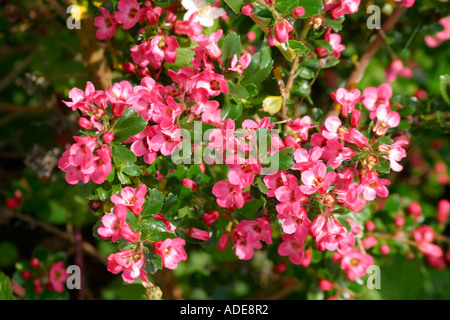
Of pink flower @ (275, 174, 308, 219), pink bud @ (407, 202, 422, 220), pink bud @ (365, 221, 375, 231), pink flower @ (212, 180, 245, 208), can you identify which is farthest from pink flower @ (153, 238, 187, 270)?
pink bud @ (407, 202, 422, 220)

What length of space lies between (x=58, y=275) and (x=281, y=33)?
1.13 m

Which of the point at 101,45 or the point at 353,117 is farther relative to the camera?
the point at 101,45

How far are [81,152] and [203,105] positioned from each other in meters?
0.27

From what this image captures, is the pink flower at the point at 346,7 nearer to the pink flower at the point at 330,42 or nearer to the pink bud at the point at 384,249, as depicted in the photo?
the pink flower at the point at 330,42

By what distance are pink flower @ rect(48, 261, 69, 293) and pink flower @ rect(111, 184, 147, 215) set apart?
72cm

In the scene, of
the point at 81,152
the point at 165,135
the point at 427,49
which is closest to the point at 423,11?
the point at 427,49

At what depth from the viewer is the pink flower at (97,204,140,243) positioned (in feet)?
3.00

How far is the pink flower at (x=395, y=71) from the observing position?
1.75 m

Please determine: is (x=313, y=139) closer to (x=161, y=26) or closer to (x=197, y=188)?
(x=197, y=188)

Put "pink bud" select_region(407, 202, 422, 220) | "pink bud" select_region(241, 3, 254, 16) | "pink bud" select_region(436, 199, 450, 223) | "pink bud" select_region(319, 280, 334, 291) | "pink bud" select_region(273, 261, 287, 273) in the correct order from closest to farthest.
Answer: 1. "pink bud" select_region(241, 3, 254, 16)
2. "pink bud" select_region(319, 280, 334, 291)
3. "pink bud" select_region(273, 261, 287, 273)
4. "pink bud" select_region(407, 202, 422, 220)
5. "pink bud" select_region(436, 199, 450, 223)

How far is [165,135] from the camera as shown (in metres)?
0.99

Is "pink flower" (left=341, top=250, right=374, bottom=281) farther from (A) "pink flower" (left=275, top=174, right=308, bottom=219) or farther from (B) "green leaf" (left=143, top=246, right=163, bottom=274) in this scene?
(B) "green leaf" (left=143, top=246, right=163, bottom=274)

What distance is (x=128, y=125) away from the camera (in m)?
0.97

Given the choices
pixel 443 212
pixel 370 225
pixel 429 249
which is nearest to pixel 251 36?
pixel 370 225
